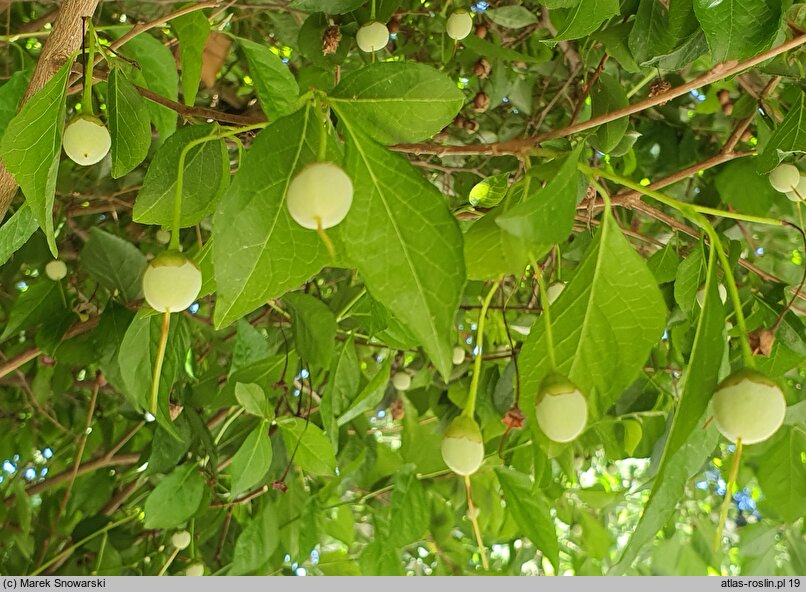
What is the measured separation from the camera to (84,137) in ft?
1.64

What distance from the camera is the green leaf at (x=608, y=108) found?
0.68 m

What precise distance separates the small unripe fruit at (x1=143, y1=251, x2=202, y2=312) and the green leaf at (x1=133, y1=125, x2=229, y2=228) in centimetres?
10

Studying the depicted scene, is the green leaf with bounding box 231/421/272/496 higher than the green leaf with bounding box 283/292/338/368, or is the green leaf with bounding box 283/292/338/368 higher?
the green leaf with bounding box 283/292/338/368

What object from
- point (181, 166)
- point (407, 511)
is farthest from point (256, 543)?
point (181, 166)

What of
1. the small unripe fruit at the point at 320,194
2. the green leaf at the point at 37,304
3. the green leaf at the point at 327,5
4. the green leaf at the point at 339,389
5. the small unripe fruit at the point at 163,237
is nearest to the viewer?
the small unripe fruit at the point at 320,194

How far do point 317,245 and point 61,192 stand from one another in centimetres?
91

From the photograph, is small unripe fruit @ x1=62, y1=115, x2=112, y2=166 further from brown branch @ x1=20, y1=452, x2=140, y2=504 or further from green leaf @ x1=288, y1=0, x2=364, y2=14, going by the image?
brown branch @ x1=20, y1=452, x2=140, y2=504

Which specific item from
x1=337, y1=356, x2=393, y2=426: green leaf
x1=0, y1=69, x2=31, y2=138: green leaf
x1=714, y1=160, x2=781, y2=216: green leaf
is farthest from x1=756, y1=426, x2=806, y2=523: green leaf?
x1=0, y1=69, x2=31, y2=138: green leaf

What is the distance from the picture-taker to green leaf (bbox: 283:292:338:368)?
0.79 metres

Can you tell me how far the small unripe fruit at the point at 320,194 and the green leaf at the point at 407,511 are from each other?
0.69 meters

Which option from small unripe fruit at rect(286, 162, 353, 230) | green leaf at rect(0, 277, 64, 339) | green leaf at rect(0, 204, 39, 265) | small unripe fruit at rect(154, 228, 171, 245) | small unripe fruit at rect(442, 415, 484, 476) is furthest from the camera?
small unripe fruit at rect(154, 228, 171, 245)

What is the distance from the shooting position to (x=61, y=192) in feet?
3.74

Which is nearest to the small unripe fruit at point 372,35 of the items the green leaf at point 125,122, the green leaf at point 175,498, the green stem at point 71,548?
the green leaf at point 125,122

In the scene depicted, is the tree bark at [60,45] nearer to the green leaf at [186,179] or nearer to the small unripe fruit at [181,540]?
the green leaf at [186,179]
